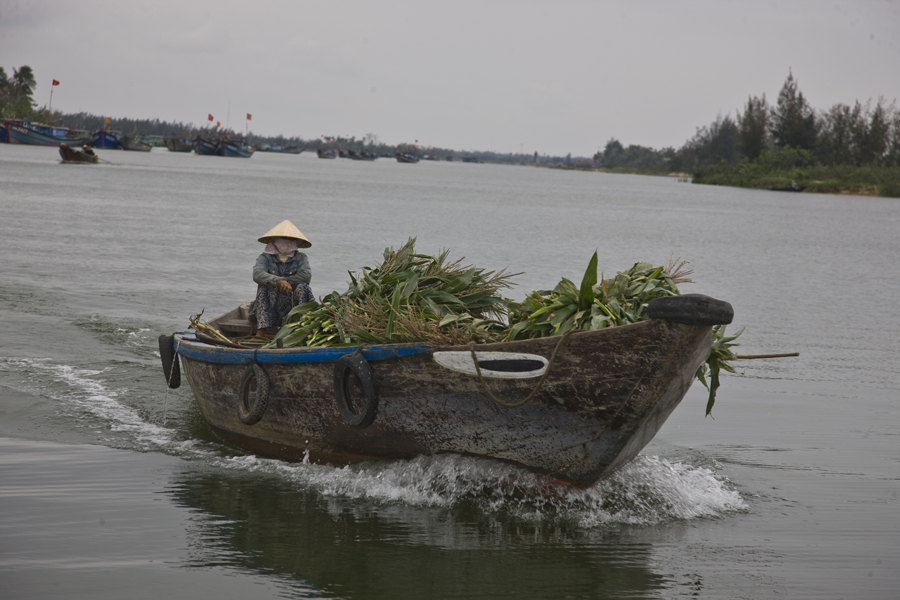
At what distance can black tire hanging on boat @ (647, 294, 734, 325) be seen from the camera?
418 cm

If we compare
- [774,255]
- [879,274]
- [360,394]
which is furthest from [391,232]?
[360,394]

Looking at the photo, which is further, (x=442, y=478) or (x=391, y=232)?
(x=391, y=232)

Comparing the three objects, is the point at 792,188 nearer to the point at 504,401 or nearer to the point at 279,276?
the point at 279,276

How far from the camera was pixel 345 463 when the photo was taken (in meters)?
5.92

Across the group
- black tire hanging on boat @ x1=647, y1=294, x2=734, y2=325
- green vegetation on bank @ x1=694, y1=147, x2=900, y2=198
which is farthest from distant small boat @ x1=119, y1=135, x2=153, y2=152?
black tire hanging on boat @ x1=647, y1=294, x2=734, y2=325

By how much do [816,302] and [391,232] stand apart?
14759 millimetres

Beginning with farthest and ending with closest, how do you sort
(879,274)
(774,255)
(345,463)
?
(774,255) → (879,274) → (345,463)

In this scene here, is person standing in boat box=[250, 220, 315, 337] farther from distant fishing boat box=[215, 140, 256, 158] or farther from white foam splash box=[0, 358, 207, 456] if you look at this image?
distant fishing boat box=[215, 140, 256, 158]

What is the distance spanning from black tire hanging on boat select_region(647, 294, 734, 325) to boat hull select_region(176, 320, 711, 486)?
5.0 inches

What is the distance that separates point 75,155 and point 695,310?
59330 millimetres

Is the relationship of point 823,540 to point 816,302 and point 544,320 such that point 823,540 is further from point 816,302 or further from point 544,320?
→ point 816,302

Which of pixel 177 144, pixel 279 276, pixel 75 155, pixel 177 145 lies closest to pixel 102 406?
pixel 279 276

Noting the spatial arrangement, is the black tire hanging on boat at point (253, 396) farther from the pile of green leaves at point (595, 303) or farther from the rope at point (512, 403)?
the pile of green leaves at point (595, 303)

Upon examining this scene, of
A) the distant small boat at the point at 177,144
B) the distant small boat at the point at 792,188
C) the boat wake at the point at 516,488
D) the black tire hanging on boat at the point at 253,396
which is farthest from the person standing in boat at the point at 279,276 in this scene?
the distant small boat at the point at 177,144
